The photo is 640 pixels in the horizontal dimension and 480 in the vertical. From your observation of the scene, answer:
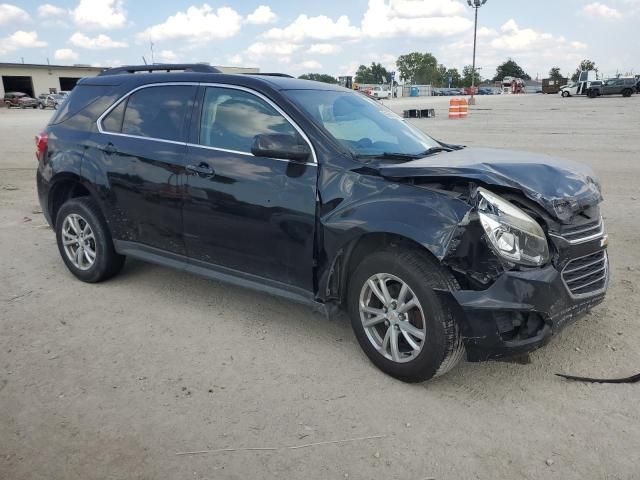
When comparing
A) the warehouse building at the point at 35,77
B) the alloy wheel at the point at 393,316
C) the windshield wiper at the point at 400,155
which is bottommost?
the alloy wheel at the point at 393,316

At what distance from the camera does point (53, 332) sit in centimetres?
425

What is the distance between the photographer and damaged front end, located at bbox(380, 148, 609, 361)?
10.0ft

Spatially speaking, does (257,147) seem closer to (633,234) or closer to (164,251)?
(164,251)

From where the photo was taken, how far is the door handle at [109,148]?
482cm

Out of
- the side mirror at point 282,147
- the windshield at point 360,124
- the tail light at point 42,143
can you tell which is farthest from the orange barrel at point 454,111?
the side mirror at point 282,147

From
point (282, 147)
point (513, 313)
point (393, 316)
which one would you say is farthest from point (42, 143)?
point (513, 313)

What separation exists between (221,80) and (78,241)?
2.16 meters

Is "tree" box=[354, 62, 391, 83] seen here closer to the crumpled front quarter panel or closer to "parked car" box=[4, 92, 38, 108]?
"parked car" box=[4, 92, 38, 108]

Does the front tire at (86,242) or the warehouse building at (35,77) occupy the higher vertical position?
the warehouse building at (35,77)

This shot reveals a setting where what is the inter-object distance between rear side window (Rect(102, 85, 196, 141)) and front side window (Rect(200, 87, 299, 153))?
0.23m

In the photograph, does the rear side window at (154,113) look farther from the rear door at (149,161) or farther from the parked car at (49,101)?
the parked car at (49,101)

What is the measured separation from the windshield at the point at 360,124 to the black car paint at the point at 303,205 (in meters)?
0.14

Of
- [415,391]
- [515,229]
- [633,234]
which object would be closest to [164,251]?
[415,391]

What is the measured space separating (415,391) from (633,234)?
14.4 ft
